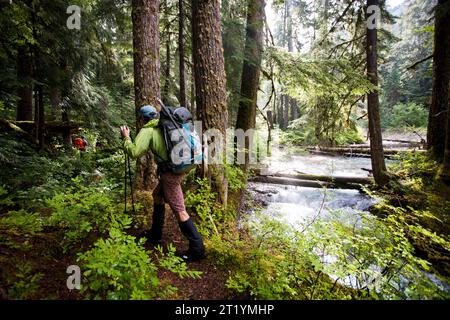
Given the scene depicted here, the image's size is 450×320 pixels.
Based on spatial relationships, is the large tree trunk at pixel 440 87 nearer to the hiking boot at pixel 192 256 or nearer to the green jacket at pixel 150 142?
the hiking boot at pixel 192 256

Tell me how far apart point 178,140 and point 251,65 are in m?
5.67

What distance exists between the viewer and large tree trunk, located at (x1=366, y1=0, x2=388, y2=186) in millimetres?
8656

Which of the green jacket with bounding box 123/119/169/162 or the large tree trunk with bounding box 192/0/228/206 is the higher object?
the large tree trunk with bounding box 192/0/228/206

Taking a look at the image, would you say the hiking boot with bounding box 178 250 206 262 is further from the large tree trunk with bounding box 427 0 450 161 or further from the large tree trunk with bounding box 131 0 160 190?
the large tree trunk with bounding box 427 0 450 161

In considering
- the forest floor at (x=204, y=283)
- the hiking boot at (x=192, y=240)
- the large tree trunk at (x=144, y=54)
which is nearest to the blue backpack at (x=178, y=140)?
the hiking boot at (x=192, y=240)

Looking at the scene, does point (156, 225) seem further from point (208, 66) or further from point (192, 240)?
point (208, 66)

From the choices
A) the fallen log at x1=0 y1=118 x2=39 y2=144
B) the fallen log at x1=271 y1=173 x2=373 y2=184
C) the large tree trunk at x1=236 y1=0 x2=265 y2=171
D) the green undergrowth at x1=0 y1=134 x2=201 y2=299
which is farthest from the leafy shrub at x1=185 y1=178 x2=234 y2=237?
the fallen log at x1=0 y1=118 x2=39 y2=144

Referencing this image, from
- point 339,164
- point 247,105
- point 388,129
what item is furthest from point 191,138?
point 388,129

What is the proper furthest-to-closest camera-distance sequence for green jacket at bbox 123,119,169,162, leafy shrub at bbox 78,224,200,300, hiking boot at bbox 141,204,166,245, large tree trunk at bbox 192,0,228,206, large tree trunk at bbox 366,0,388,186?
large tree trunk at bbox 366,0,388,186 → large tree trunk at bbox 192,0,228,206 → hiking boot at bbox 141,204,166,245 → green jacket at bbox 123,119,169,162 → leafy shrub at bbox 78,224,200,300

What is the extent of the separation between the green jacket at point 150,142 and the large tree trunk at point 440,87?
941cm

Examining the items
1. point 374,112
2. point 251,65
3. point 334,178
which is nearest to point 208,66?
point 251,65

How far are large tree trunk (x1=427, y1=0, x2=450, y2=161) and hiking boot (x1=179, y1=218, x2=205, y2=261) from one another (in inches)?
359

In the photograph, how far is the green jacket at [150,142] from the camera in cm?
331

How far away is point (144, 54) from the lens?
211 inches
